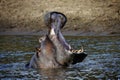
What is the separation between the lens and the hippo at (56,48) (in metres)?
9.49

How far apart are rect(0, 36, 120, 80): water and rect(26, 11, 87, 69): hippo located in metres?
0.20

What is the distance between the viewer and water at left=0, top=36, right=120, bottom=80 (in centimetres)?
928

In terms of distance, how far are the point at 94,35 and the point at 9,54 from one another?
21.1 ft

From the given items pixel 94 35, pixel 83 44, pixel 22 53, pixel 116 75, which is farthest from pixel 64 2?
pixel 116 75

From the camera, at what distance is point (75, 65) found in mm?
10500

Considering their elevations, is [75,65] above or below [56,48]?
below

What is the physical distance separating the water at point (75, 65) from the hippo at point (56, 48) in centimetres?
20

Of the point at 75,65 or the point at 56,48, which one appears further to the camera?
the point at 75,65

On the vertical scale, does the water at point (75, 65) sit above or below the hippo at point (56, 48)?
below

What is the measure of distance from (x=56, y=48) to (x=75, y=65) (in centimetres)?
110

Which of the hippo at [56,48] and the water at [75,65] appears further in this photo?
the hippo at [56,48]

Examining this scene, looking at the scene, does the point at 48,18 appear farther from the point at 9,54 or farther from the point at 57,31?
the point at 9,54

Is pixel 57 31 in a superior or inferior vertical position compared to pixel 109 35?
superior

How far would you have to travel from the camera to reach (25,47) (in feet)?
47.7
